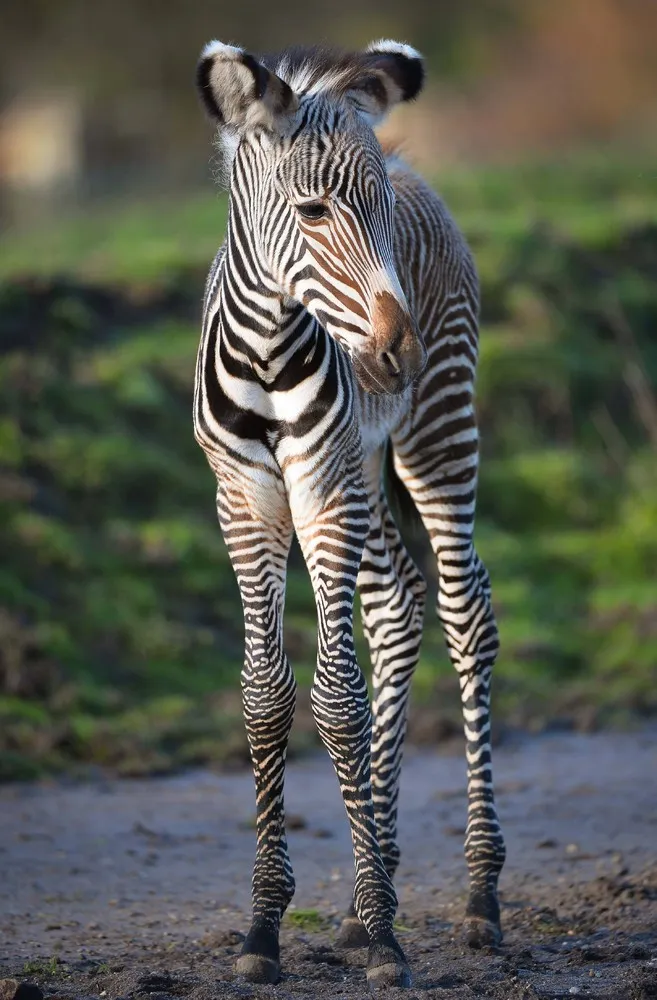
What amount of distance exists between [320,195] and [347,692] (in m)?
1.77

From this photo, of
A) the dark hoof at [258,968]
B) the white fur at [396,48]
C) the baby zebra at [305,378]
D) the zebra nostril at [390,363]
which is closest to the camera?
the zebra nostril at [390,363]

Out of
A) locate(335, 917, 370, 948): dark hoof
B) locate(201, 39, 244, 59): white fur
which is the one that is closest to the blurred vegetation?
locate(335, 917, 370, 948): dark hoof

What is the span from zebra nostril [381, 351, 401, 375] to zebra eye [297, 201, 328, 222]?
56 cm

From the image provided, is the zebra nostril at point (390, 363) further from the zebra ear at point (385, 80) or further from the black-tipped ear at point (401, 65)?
the black-tipped ear at point (401, 65)

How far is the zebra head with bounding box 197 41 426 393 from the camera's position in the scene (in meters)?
4.84

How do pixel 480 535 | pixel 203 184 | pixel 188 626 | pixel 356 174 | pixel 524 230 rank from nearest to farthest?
pixel 356 174, pixel 188 626, pixel 480 535, pixel 524 230, pixel 203 184

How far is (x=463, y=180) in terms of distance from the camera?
2070 cm

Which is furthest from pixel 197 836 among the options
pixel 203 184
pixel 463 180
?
pixel 203 184

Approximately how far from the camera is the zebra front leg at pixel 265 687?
17.6 ft

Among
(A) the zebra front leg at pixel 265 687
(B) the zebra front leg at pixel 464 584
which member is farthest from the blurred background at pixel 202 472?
(A) the zebra front leg at pixel 265 687

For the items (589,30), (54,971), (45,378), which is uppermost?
(589,30)

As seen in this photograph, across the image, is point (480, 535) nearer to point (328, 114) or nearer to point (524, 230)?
point (524, 230)

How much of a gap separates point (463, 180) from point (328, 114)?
631 inches

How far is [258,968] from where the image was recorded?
5234 mm
